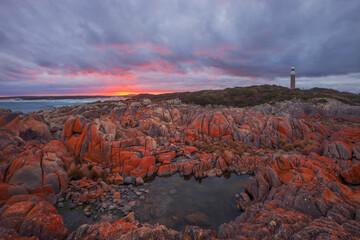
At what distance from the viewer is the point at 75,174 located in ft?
46.7

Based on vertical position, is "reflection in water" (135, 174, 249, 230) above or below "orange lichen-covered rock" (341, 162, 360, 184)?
below

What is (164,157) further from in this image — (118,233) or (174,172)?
(118,233)

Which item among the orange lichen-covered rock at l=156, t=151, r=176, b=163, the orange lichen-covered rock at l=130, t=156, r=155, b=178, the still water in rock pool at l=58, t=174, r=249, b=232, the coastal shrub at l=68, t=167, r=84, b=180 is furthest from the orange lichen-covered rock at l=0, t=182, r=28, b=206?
the orange lichen-covered rock at l=156, t=151, r=176, b=163

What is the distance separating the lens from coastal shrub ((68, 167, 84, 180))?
46.0 feet

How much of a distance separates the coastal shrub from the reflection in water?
21.0ft

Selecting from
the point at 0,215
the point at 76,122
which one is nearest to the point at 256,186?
the point at 0,215

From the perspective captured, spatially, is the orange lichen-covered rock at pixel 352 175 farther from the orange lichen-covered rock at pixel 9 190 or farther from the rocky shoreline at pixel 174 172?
the orange lichen-covered rock at pixel 9 190

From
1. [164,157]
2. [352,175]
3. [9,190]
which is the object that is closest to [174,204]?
[164,157]

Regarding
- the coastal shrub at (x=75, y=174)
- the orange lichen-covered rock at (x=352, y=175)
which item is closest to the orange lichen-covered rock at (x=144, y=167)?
the coastal shrub at (x=75, y=174)

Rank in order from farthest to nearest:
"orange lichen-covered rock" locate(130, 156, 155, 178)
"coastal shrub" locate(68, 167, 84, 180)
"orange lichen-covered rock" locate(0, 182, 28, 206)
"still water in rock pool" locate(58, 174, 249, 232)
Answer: "orange lichen-covered rock" locate(130, 156, 155, 178) < "coastal shrub" locate(68, 167, 84, 180) < "still water in rock pool" locate(58, 174, 249, 232) < "orange lichen-covered rock" locate(0, 182, 28, 206)

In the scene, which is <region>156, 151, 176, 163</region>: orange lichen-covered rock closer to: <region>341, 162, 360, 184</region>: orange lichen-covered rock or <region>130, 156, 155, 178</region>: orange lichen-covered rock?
<region>130, 156, 155, 178</region>: orange lichen-covered rock

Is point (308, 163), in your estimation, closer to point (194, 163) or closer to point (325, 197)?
point (325, 197)

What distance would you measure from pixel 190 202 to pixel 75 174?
439 inches

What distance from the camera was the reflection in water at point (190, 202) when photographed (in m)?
11.0
